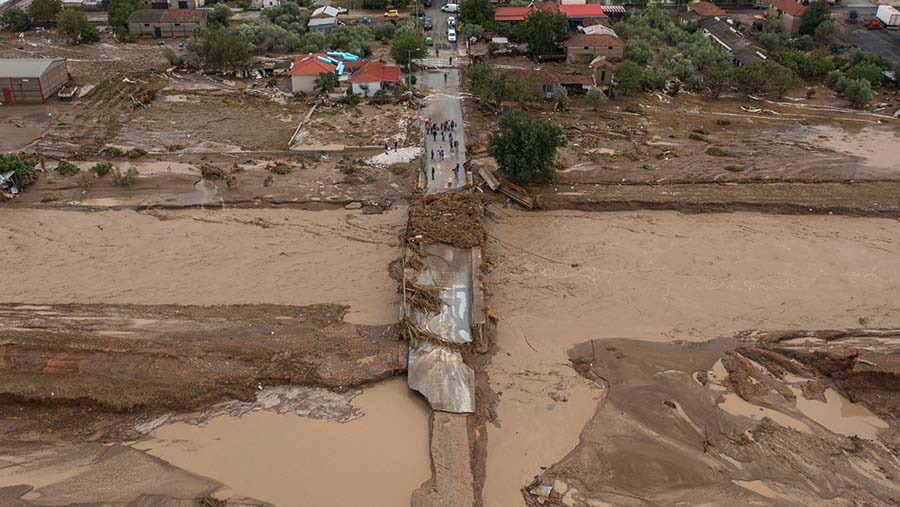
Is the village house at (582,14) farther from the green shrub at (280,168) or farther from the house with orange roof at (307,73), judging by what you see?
the green shrub at (280,168)

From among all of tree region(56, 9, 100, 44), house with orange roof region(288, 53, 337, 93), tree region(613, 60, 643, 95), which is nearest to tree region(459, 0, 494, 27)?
house with orange roof region(288, 53, 337, 93)

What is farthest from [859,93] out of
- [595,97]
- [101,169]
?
[101,169]

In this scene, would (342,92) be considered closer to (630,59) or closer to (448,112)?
(448,112)

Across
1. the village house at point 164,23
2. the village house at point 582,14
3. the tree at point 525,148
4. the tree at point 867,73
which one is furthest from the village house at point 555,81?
the village house at point 164,23

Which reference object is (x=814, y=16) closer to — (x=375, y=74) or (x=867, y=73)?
(x=867, y=73)

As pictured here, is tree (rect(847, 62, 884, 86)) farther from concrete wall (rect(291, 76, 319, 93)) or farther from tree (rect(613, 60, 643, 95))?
concrete wall (rect(291, 76, 319, 93))

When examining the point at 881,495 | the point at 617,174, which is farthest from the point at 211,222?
the point at 881,495
